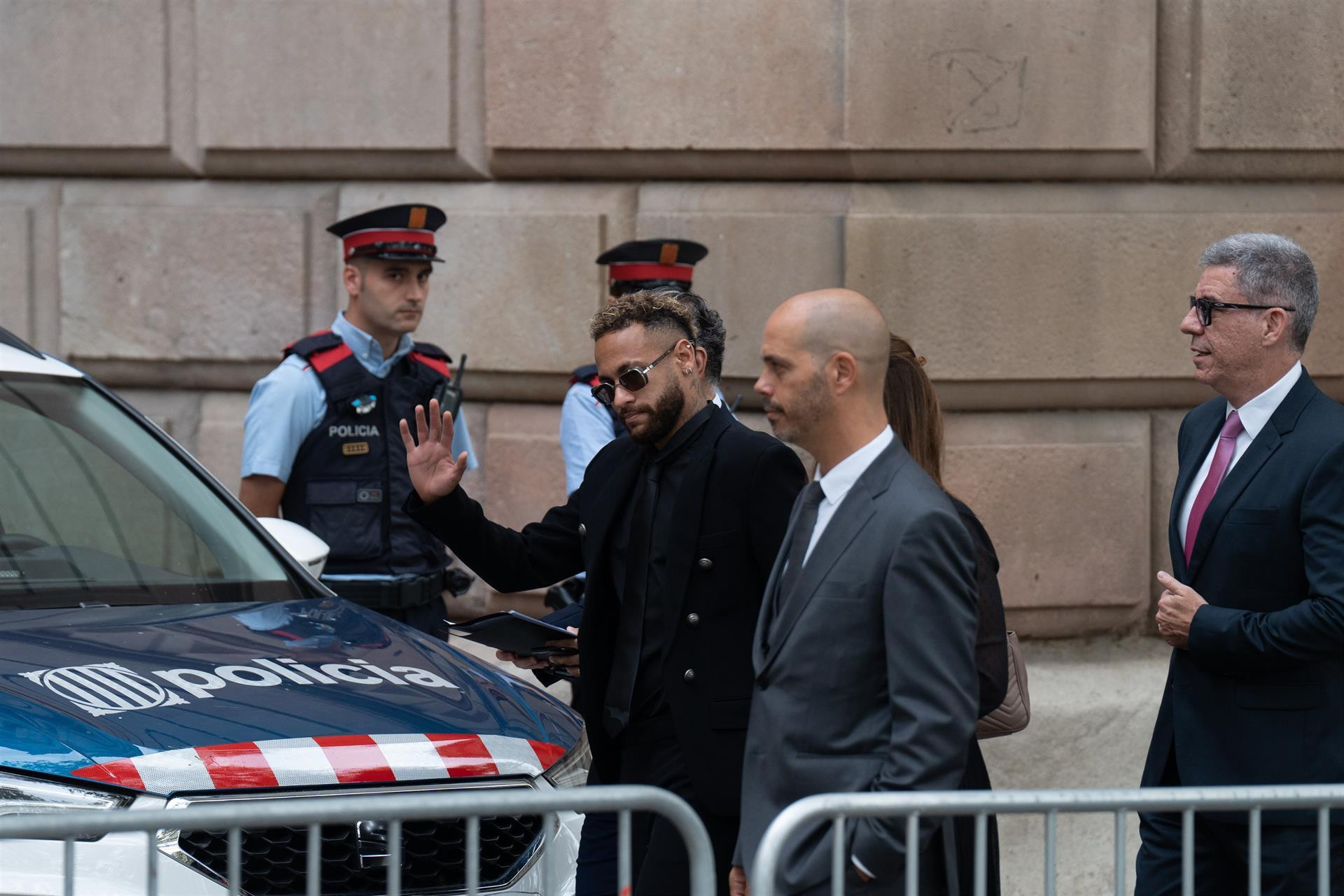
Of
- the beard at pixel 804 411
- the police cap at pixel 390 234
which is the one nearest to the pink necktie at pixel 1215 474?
the beard at pixel 804 411

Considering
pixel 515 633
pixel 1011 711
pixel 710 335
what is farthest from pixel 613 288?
pixel 1011 711

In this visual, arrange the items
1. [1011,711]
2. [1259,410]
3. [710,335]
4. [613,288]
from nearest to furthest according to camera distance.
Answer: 1. [1011,711]
2. [1259,410]
3. [710,335]
4. [613,288]

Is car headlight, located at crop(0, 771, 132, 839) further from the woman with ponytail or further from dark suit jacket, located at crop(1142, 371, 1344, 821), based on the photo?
dark suit jacket, located at crop(1142, 371, 1344, 821)

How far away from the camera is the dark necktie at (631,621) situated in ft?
10.3

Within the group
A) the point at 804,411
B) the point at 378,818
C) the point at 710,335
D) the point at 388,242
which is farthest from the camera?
the point at 388,242

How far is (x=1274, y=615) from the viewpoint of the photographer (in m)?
3.09

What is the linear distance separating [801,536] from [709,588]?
519 mm

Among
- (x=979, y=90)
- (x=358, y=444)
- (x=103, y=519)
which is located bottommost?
(x=103, y=519)

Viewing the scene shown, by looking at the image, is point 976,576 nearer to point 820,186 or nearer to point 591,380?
point 591,380

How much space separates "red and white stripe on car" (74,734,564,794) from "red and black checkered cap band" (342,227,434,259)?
89.3 inches

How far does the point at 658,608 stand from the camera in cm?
315

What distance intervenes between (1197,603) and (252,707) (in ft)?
6.14

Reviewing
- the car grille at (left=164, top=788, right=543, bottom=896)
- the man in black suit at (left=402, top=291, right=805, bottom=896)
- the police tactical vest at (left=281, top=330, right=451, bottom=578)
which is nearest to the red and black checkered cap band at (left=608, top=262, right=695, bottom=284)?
the police tactical vest at (left=281, top=330, right=451, bottom=578)

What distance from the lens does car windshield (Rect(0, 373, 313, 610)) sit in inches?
138
